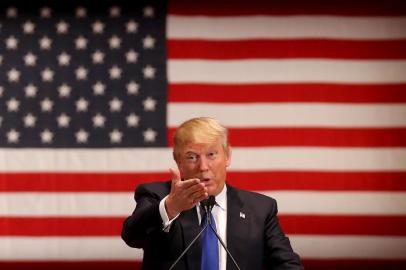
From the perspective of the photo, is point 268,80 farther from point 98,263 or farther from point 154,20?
point 98,263

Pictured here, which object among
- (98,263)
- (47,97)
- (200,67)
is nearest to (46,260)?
(98,263)

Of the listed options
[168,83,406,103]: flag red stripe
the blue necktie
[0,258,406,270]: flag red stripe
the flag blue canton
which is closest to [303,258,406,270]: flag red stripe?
[0,258,406,270]: flag red stripe

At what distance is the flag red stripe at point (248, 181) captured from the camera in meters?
3.23

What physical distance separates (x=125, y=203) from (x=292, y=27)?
4.42 ft

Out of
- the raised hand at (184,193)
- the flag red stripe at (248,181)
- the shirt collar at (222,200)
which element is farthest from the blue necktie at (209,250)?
the flag red stripe at (248,181)

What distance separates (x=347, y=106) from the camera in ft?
10.7

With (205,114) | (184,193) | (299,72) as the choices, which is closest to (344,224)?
(299,72)

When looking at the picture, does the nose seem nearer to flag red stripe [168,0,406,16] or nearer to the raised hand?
the raised hand

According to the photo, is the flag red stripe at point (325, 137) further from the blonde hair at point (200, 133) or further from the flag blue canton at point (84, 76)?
the blonde hair at point (200, 133)

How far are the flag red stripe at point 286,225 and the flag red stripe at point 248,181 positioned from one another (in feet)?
0.53

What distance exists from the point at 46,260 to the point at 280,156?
1.41 metres

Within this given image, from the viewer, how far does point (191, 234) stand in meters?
1.84

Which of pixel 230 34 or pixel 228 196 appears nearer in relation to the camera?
pixel 228 196

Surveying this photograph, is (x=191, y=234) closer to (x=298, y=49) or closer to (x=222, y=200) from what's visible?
(x=222, y=200)
